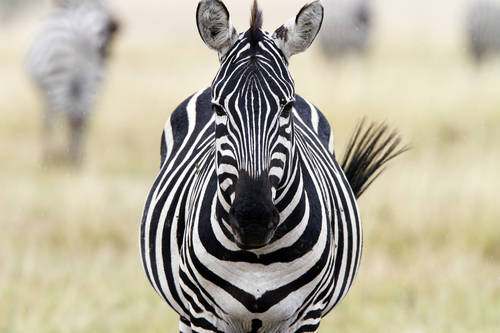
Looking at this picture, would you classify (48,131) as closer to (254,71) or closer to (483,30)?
(254,71)

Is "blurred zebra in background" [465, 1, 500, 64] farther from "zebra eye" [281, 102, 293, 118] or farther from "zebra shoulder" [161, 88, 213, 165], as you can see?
"zebra eye" [281, 102, 293, 118]

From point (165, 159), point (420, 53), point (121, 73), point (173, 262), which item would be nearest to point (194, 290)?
point (173, 262)

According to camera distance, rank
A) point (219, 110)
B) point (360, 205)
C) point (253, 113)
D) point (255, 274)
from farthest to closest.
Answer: point (360, 205)
point (255, 274)
point (219, 110)
point (253, 113)

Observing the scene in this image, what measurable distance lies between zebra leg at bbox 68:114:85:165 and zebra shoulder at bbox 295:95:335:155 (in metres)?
7.97

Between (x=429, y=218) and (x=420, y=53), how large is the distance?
1779cm

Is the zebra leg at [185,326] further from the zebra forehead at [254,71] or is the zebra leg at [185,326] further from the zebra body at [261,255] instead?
the zebra forehead at [254,71]

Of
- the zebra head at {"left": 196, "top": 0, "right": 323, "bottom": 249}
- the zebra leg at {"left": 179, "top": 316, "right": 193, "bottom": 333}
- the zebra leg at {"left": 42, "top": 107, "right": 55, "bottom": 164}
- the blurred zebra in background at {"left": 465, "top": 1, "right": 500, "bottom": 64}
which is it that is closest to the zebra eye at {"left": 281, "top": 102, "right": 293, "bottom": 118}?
the zebra head at {"left": 196, "top": 0, "right": 323, "bottom": 249}

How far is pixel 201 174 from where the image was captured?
3.23 m

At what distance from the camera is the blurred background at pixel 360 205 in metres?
5.85

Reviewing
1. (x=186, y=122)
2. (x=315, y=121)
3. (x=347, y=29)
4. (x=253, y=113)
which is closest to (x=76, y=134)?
(x=186, y=122)

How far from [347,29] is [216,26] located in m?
20.5

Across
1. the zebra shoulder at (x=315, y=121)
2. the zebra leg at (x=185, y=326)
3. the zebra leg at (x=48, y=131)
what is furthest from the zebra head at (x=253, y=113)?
the zebra leg at (x=48, y=131)

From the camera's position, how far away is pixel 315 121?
3.96 metres

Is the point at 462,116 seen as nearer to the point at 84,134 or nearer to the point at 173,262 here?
the point at 84,134
